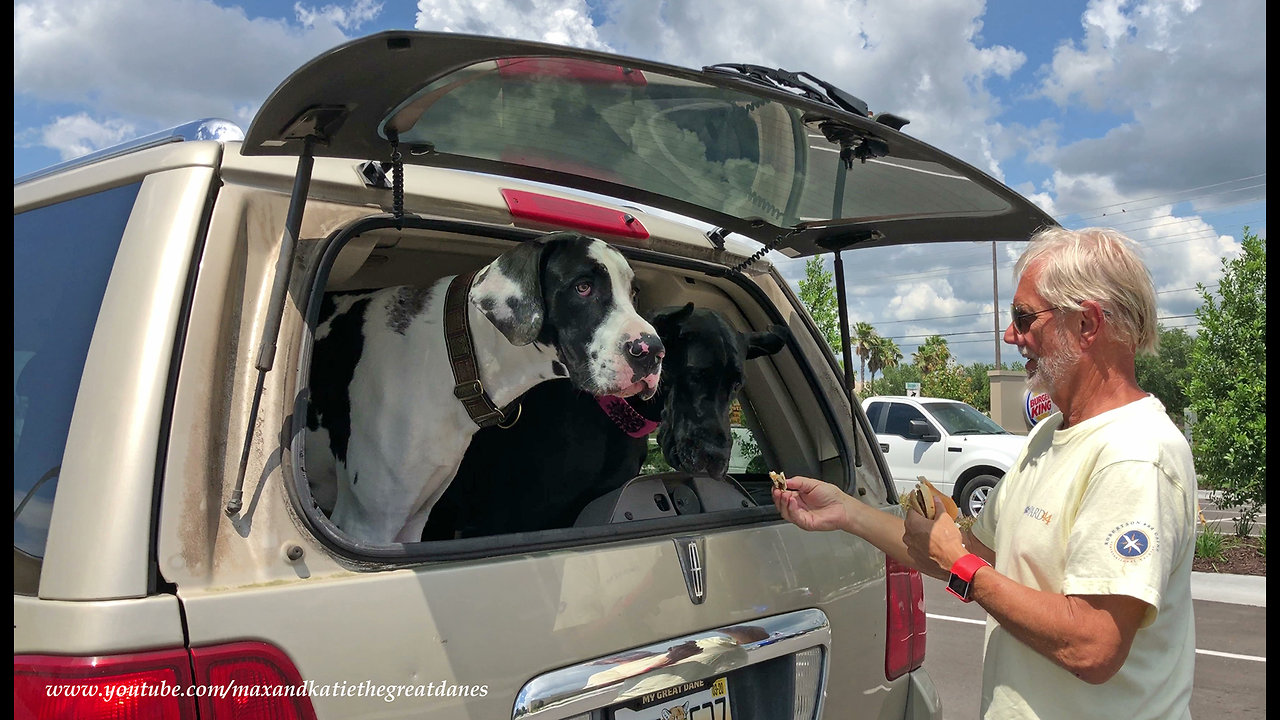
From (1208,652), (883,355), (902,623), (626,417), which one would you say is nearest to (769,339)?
(626,417)

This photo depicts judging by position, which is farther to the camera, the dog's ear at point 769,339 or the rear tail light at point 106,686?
the dog's ear at point 769,339

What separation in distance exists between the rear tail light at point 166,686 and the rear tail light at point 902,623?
1592 mm

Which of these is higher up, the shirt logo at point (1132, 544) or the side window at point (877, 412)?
the shirt logo at point (1132, 544)

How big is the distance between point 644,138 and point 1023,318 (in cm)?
93

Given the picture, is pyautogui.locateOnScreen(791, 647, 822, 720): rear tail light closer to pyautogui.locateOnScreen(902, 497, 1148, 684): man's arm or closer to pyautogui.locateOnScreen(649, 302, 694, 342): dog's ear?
pyautogui.locateOnScreen(902, 497, 1148, 684): man's arm

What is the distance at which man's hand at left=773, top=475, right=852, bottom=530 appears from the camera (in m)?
2.19

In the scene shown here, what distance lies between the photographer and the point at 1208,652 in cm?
659

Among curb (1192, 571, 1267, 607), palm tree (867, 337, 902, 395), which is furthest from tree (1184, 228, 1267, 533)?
palm tree (867, 337, 902, 395)

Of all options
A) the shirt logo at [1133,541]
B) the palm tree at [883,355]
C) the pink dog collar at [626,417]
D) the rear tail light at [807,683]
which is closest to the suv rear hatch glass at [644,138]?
the pink dog collar at [626,417]

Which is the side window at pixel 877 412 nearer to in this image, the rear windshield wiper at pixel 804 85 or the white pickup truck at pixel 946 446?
the white pickup truck at pixel 946 446

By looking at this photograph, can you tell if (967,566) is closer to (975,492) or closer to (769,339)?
(769,339)

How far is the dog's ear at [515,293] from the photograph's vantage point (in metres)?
2.21

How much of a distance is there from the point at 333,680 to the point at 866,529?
1.30 metres

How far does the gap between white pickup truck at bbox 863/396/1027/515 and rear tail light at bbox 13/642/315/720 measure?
1201 cm
